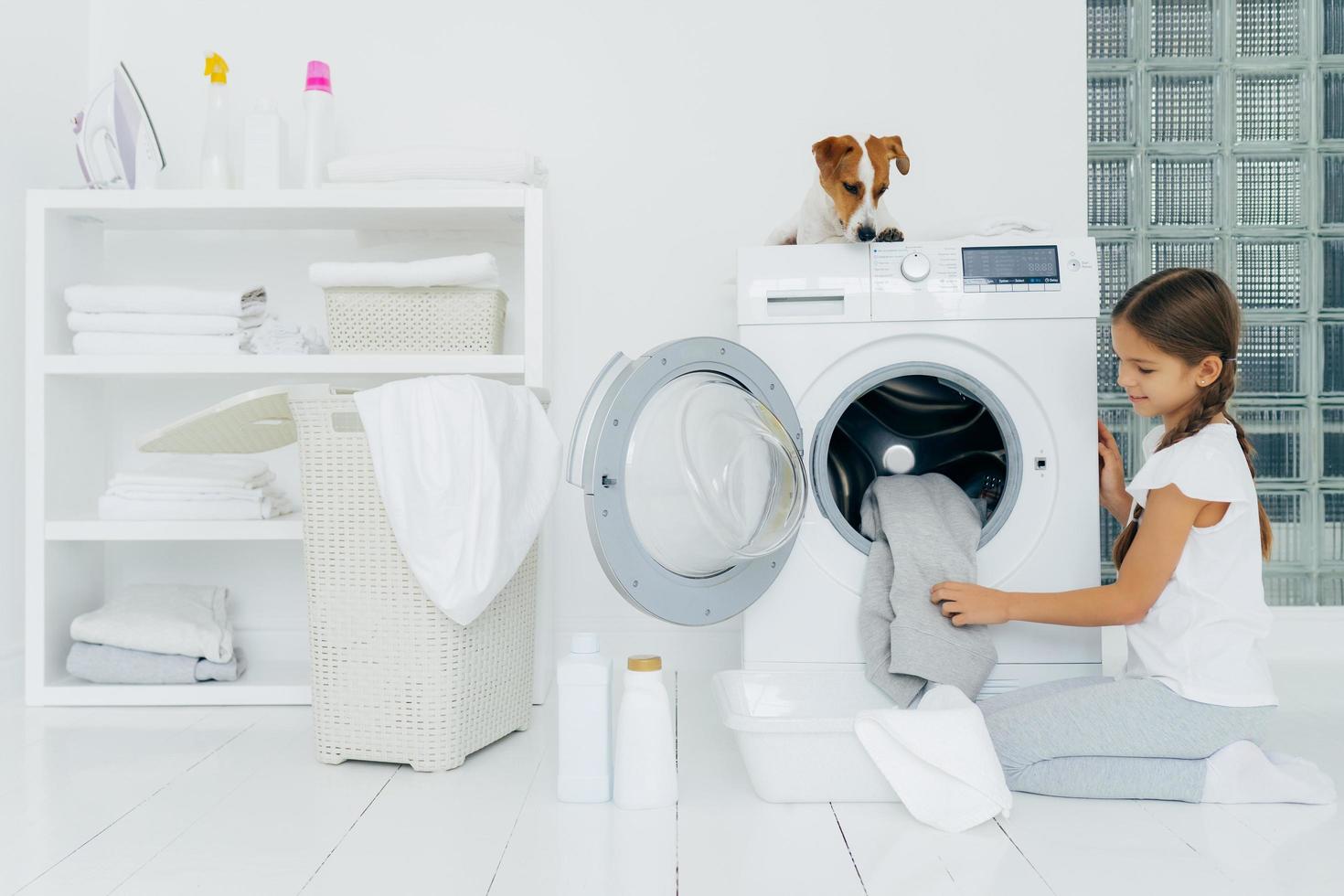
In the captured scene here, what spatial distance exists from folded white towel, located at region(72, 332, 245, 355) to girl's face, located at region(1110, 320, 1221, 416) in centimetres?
170

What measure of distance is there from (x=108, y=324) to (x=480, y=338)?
2.42 feet

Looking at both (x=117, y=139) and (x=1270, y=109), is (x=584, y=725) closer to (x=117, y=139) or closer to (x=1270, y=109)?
(x=117, y=139)

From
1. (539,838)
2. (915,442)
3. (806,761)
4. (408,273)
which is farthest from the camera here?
(408,273)

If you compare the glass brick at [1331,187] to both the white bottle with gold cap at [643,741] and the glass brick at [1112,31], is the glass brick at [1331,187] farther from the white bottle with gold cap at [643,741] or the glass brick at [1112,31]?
the white bottle with gold cap at [643,741]

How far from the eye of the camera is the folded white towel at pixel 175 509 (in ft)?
6.85

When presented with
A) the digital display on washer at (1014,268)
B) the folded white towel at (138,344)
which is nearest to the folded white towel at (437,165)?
the folded white towel at (138,344)

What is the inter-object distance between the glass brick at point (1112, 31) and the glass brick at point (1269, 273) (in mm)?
542

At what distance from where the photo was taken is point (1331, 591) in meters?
2.46

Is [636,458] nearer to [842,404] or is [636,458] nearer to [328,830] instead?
[842,404]

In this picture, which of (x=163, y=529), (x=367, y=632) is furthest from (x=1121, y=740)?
(x=163, y=529)

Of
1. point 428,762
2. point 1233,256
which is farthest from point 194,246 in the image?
point 1233,256

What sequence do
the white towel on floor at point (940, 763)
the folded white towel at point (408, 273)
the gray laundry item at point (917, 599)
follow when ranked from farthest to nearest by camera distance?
the folded white towel at point (408, 273)
the gray laundry item at point (917, 599)
the white towel on floor at point (940, 763)

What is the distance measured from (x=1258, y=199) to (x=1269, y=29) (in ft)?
1.32

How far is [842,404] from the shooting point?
5.68 ft
